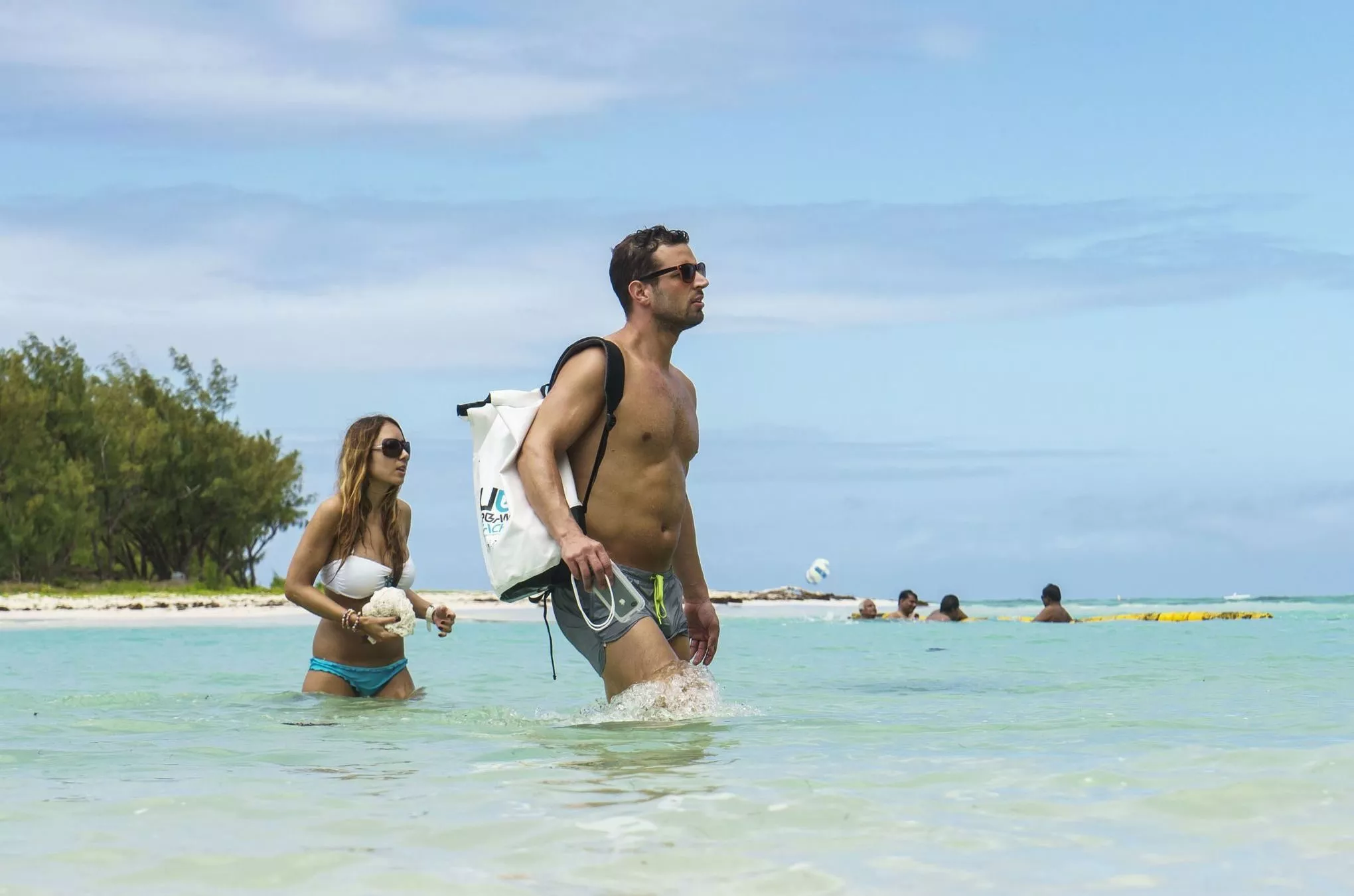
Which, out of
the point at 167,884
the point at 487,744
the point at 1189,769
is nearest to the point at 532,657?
the point at 487,744

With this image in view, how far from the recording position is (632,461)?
237 inches

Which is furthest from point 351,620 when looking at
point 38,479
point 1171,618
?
point 38,479

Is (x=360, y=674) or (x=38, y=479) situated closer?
(x=360, y=674)

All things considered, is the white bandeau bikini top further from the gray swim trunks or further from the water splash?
the water splash

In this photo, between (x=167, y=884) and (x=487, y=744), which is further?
(x=487, y=744)

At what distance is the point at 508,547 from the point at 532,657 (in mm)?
10180

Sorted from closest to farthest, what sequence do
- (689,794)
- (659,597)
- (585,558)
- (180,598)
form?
(689,794)
(585,558)
(659,597)
(180,598)

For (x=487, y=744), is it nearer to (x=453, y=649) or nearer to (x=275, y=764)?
(x=275, y=764)

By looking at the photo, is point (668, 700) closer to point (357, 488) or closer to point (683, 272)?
point (683, 272)

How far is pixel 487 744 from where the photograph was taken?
19.8 feet

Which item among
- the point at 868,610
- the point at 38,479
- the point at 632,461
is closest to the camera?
the point at 632,461

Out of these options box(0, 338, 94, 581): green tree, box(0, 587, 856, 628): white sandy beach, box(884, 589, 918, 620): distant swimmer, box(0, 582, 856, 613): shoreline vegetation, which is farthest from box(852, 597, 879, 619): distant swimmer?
box(0, 338, 94, 581): green tree

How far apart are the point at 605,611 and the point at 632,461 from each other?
626 millimetres

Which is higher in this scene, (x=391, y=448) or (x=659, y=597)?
(x=391, y=448)
